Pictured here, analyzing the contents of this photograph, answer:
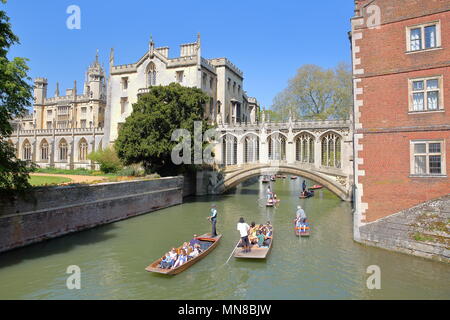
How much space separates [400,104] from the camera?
1323 cm

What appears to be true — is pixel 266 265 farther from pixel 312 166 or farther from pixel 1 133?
pixel 312 166

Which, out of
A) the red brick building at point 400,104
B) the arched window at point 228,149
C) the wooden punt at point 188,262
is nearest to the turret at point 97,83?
A: the arched window at point 228,149

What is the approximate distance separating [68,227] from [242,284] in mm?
10759

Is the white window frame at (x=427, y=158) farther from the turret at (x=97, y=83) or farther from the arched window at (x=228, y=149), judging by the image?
the turret at (x=97, y=83)

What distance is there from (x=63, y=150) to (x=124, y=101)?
1592cm

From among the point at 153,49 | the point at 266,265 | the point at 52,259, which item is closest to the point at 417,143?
the point at 266,265

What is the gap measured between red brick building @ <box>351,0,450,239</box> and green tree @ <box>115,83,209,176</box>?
51.8ft

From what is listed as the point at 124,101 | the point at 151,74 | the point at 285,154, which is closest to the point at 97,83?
the point at 124,101

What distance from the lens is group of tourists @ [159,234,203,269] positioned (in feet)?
36.1

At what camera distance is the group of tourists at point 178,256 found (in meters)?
11.0

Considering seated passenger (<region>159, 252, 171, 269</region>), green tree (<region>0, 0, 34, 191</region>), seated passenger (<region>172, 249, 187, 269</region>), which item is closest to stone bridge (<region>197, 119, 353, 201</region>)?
seated passenger (<region>172, 249, 187, 269</region>)

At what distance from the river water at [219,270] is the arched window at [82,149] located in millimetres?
33009

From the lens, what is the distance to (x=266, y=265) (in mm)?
12156

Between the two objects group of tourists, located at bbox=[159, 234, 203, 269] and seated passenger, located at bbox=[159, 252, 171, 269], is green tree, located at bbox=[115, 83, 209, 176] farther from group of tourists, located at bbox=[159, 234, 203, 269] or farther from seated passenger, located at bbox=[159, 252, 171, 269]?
seated passenger, located at bbox=[159, 252, 171, 269]
